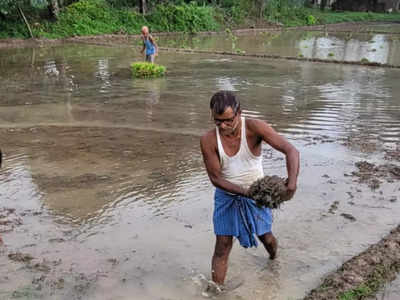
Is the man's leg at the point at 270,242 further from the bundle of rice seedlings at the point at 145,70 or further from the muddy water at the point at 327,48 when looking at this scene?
the muddy water at the point at 327,48

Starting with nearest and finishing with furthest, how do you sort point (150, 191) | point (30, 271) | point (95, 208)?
point (30, 271) < point (95, 208) < point (150, 191)

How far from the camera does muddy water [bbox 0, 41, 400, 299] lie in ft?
10.9

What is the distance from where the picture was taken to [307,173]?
5.28 meters

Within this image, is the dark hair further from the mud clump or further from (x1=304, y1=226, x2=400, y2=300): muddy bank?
the mud clump

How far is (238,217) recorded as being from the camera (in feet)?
9.43

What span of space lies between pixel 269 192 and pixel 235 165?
0.30 m

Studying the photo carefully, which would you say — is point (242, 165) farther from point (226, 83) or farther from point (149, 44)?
point (149, 44)

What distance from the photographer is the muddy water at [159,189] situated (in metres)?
3.33

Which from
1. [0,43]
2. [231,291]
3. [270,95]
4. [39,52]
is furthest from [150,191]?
[0,43]

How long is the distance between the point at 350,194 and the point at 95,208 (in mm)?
2515

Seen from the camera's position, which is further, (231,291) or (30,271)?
(30,271)

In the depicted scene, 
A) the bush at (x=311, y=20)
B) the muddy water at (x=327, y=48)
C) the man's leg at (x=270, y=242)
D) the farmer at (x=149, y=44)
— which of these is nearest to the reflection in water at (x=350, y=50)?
the muddy water at (x=327, y=48)

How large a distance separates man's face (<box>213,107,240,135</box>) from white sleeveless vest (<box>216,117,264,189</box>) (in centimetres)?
7

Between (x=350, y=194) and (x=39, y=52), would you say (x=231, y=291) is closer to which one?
(x=350, y=194)
